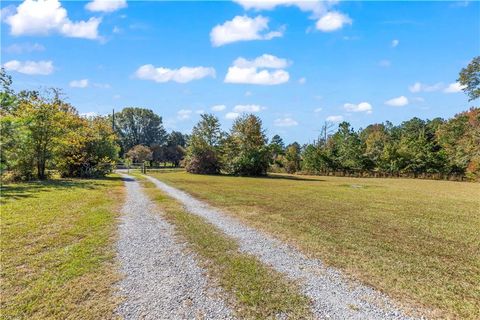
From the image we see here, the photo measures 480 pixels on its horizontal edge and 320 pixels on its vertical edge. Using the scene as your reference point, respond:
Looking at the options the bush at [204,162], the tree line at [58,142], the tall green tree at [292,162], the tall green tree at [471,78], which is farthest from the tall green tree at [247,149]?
the tall green tree at [471,78]

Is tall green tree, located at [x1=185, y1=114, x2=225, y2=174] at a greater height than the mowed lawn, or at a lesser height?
greater

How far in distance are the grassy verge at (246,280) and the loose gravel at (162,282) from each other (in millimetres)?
224

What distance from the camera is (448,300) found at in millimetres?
3764

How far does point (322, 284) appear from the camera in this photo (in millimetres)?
4141

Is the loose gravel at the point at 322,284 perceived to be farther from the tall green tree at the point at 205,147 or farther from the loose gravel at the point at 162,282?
the tall green tree at the point at 205,147

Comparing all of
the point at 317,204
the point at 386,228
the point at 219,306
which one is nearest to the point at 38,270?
the point at 219,306

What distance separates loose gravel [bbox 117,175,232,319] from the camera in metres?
3.41

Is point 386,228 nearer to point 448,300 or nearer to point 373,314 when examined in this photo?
point 448,300

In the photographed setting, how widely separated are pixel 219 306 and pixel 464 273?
3921 mm

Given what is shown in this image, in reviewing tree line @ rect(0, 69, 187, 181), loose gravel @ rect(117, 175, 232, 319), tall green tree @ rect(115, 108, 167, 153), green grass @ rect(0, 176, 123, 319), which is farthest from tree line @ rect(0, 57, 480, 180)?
tall green tree @ rect(115, 108, 167, 153)

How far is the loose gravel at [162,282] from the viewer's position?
3406 millimetres

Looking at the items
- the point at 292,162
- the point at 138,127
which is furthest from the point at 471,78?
the point at 138,127

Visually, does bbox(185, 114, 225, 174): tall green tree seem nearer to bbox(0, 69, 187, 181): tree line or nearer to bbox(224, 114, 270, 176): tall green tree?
bbox(224, 114, 270, 176): tall green tree

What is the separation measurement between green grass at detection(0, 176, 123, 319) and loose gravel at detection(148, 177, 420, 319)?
2409mm
